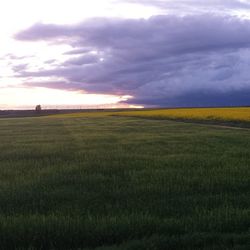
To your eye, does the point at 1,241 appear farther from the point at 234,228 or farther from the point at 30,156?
the point at 30,156

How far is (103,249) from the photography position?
310 inches

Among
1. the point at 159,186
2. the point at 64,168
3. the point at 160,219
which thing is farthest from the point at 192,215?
the point at 64,168

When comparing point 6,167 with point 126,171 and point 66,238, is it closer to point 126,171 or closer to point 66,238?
point 126,171

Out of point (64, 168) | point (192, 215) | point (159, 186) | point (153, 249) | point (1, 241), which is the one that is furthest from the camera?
point (64, 168)

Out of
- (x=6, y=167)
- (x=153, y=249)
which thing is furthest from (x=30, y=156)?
(x=153, y=249)

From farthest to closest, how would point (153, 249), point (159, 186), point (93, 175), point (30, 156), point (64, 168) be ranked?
point (30, 156) < point (64, 168) < point (93, 175) < point (159, 186) < point (153, 249)

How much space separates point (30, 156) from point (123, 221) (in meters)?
13.0

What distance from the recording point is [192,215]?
973 cm

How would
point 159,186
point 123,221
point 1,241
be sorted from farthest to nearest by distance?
point 159,186
point 123,221
point 1,241

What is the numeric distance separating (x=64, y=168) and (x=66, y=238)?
26.9ft

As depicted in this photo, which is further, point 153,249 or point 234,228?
point 234,228

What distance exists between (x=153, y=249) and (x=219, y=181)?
5.94 metres

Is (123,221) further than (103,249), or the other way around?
(123,221)

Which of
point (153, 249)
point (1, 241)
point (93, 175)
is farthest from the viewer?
point (93, 175)
